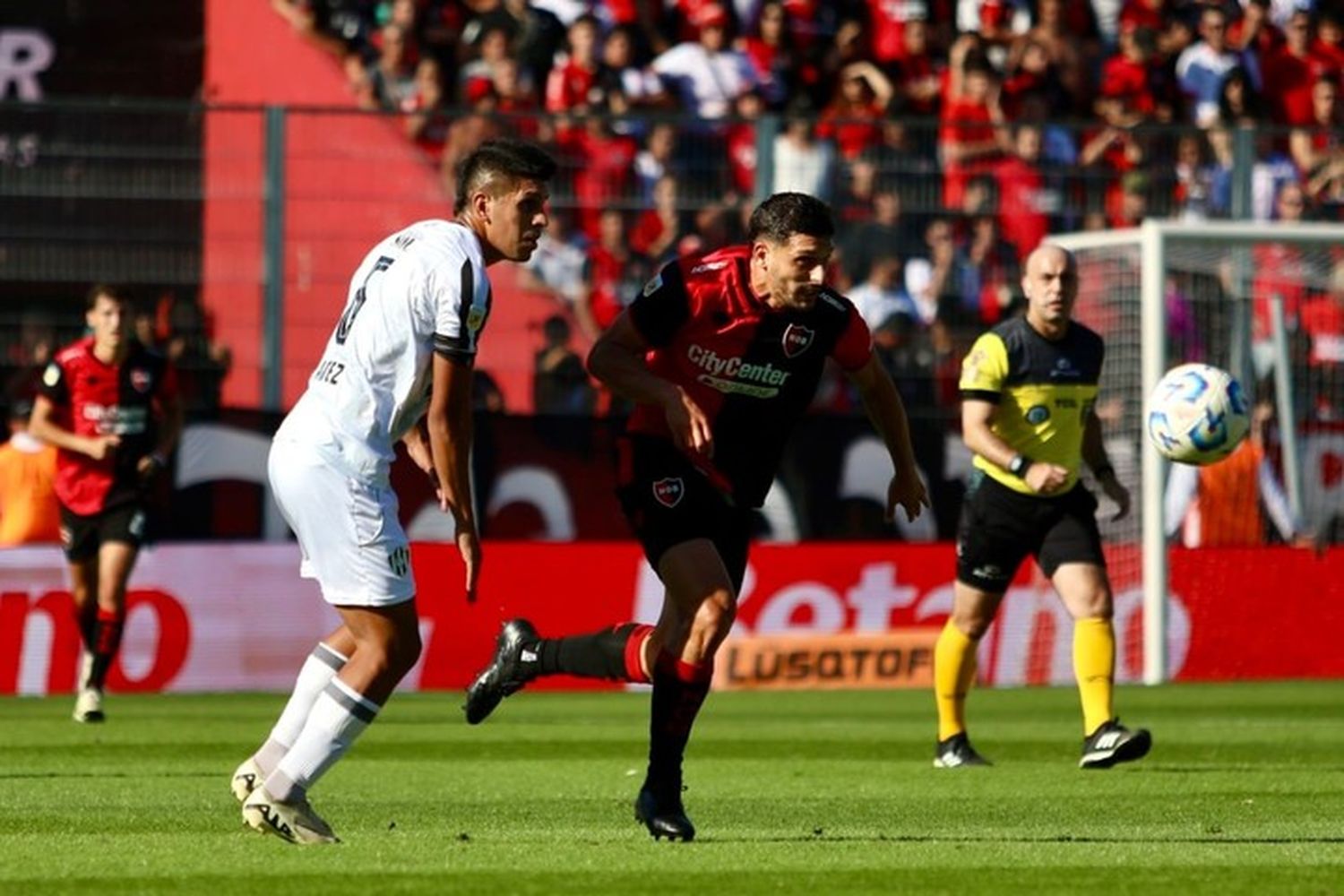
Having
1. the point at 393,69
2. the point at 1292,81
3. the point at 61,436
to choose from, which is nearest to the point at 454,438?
the point at 61,436

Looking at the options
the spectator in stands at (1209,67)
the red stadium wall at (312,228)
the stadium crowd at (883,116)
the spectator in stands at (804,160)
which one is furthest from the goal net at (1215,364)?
the red stadium wall at (312,228)

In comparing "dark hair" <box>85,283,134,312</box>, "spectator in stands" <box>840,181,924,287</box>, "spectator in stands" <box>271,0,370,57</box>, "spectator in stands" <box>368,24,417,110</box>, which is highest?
"spectator in stands" <box>271,0,370,57</box>

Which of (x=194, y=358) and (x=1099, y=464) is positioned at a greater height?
(x=194, y=358)

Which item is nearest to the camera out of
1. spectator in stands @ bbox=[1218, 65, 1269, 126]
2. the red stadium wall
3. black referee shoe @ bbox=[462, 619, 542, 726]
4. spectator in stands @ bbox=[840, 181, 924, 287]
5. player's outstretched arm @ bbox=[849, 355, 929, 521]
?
player's outstretched arm @ bbox=[849, 355, 929, 521]

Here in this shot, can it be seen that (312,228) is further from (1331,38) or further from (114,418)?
(1331,38)

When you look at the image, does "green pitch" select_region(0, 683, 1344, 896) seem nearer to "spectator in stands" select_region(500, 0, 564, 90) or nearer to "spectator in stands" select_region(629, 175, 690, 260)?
"spectator in stands" select_region(629, 175, 690, 260)

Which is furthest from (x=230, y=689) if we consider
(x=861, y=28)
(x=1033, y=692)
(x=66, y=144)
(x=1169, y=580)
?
(x=861, y=28)

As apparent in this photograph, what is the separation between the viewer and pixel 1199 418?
13.1 m

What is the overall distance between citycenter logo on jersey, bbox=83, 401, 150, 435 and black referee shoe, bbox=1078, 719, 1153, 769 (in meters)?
6.54

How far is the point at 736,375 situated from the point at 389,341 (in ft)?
5.25

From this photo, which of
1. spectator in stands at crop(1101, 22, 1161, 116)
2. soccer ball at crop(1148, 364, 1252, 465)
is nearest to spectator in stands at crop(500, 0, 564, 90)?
spectator in stands at crop(1101, 22, 1161, 116)

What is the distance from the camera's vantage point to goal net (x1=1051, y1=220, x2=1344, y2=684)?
64.2ft

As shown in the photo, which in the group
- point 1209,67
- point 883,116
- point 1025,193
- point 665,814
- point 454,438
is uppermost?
point 1209,67

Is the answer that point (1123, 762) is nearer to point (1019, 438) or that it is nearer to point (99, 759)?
point (1019, 438)
